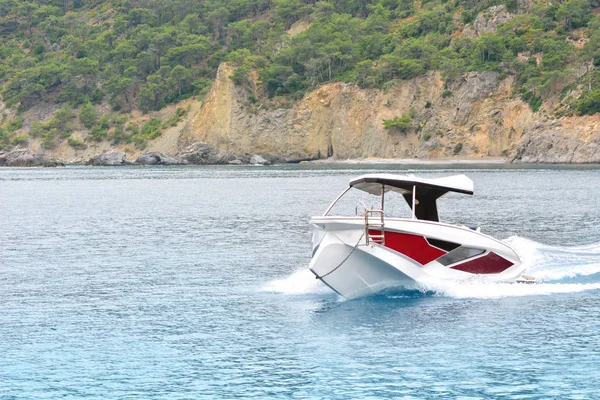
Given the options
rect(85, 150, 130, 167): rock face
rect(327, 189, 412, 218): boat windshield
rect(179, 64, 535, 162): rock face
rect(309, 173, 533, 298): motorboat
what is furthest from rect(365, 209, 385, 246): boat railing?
rect(85, 150, 130, 167): rock face

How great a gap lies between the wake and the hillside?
8052cm

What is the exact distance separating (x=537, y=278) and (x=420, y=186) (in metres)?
4.81

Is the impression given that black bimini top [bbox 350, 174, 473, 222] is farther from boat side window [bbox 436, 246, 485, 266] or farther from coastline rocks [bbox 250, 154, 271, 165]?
coastline rocks [bbox 250, 154, 271, 165]

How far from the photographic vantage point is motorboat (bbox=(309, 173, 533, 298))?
22.0m

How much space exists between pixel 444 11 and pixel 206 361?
129977 millimetres

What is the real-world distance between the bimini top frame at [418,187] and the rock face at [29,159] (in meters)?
136

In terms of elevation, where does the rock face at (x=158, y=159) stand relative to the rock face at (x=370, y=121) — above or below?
below

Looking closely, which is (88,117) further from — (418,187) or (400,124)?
(418,187)

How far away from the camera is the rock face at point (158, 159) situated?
146 metres

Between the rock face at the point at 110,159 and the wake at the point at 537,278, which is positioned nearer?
the wake at the point at 537,278

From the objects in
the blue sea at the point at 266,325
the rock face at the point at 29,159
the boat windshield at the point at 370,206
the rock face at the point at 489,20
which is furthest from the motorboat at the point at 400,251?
the rock face at the point at 29,159

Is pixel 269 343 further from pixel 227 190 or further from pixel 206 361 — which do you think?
pixel 227 190

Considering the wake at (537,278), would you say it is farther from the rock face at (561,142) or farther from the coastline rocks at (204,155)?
the coastline rocks at (204,155)

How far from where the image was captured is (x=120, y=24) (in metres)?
Answer: 185
